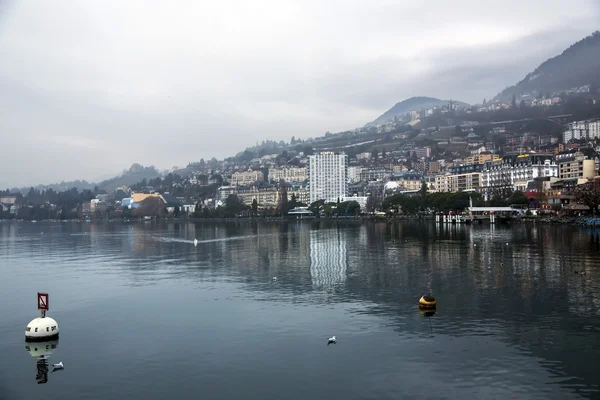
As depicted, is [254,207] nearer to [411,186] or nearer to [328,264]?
[411,186]

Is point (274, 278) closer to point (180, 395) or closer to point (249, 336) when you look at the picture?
point (249, 336)

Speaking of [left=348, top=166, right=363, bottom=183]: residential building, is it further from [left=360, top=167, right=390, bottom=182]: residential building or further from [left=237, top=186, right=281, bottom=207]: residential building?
[left=237, top=186, right=281, bottom=207]: residential building

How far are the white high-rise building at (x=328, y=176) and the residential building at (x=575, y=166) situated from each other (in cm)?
7158

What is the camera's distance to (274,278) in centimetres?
2602

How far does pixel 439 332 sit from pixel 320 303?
543 centimetres

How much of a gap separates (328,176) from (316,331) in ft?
465

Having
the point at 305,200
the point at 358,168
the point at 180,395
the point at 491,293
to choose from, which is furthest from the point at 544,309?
the point at 358,168

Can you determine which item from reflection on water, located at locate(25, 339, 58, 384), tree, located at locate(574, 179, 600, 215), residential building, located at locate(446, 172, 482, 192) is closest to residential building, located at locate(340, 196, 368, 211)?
residential building, located at locate(446, 172, 482, 192)

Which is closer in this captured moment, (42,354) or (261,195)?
(42,354)

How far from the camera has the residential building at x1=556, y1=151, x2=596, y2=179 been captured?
264 ft

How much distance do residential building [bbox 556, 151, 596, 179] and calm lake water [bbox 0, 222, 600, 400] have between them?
57.3 meters

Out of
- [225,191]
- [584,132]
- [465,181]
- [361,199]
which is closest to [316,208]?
[361,199]

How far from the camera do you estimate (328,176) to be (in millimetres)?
156625

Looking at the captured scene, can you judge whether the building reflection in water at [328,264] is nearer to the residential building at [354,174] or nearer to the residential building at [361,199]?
the residential building at [361,199]
